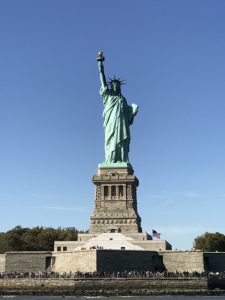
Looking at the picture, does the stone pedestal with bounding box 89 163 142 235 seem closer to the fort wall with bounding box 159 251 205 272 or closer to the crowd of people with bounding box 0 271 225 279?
the fort wall with bounding box 159 251 205 272

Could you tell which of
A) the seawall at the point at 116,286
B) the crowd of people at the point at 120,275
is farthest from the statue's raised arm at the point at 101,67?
the seawall at the point at 116,286

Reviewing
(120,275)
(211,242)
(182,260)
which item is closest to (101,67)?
(182,260)

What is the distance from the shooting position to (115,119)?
68.0 m

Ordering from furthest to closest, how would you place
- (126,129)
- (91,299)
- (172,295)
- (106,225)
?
(126,129)
(106,225)
(172,295)
(91,299)

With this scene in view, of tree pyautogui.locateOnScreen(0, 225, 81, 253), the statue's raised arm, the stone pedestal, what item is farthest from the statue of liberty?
tree pyautogui.locateOnScreen(0, 225, 81, 253)

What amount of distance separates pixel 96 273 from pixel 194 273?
8.88 m

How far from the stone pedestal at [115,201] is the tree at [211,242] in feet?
44.3

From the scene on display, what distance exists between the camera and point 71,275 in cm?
4897

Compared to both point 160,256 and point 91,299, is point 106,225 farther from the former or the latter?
point 91,299

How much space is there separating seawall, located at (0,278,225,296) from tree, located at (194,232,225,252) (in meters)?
23.2

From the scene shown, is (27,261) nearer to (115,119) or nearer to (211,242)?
(115,119)

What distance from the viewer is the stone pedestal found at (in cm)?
6262

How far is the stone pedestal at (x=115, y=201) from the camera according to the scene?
6262 cm

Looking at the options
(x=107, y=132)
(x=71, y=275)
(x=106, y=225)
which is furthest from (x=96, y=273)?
(x=107, y=132)
